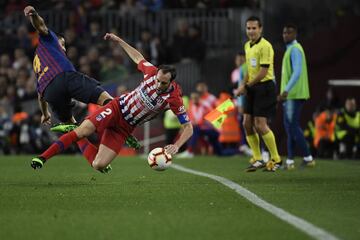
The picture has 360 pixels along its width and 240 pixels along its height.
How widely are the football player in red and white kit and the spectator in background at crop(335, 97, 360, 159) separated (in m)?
10.3

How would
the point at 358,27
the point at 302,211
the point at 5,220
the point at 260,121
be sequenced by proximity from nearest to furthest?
the point at 5,220 → the point at 302,211 → the point at 260,121 → the point at 358,27

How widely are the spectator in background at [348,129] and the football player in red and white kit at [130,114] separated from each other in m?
10.3

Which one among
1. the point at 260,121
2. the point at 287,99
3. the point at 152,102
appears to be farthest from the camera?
the point at 287,99

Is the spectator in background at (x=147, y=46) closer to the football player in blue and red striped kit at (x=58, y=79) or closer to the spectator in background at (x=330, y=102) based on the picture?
the spectator in background at (x=330, y=102)

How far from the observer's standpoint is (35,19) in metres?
11.9

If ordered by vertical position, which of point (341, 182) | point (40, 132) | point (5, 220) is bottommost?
point (40, 132)

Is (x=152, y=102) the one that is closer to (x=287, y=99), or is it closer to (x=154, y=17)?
(x=287, y=99)

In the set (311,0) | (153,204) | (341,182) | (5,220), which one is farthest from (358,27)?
(5,220)

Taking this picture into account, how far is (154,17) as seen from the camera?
92.1ft

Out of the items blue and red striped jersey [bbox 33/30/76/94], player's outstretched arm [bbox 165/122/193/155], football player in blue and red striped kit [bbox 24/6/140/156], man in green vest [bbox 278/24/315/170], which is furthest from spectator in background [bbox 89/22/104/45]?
player's outstretched arm [bbox 165/122/193/155]

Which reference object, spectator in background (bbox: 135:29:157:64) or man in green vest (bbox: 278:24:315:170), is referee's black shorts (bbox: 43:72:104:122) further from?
spectator in background (bbox: 135:29:157:64)

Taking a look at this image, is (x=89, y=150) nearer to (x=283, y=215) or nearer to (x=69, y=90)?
(x=69, y=90)

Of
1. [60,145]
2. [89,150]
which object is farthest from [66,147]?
[89,150]

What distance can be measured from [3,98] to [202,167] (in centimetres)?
1135
